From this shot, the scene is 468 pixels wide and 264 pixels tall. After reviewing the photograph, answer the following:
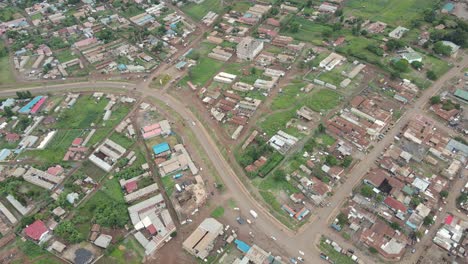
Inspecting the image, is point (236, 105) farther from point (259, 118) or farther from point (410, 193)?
point (410, 193)

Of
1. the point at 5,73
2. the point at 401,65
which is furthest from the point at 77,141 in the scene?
the point at 401,65

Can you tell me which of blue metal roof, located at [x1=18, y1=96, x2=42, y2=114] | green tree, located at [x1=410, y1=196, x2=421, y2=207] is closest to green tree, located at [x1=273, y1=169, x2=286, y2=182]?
green tree, located at [x1=410, y1=196, x2=421, y2=207]

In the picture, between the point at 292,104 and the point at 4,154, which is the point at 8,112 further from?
the point at 292,104

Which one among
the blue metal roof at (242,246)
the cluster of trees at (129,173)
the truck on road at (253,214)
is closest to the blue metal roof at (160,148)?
the cluster of trees at (129,173)

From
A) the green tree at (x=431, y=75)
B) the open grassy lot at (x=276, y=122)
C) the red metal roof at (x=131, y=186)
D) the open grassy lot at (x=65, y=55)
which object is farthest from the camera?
the open grassy lot at (x=65, y=55)

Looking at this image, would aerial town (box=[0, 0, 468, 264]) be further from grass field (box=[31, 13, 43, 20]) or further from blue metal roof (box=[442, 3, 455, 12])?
grass field (box=[31, 13, 43, 20])

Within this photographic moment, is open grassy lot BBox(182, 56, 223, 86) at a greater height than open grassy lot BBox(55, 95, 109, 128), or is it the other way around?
open grassy lot BBox(182, 56, 223, 86)

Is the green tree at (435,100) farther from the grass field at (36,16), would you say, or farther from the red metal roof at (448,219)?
the grass field at (36,16)
